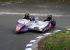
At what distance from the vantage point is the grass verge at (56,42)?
10.4 metres

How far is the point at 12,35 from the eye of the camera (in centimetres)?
1318

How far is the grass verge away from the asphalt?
0.69 meters

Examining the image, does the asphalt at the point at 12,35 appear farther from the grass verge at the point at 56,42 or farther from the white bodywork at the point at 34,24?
the grass verge at the point at 56,42

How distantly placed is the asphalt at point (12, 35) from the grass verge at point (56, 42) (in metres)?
0.69

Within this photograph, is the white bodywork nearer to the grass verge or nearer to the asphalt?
the asphalt

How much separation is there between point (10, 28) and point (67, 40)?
4037 millimetres

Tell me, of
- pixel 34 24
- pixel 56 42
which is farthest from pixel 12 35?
pixel 56 42

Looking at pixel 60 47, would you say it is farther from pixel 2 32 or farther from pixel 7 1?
pixel 7 1

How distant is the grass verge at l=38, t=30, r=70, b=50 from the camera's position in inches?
408

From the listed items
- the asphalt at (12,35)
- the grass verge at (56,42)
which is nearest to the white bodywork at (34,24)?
the asphalt at (12,35)

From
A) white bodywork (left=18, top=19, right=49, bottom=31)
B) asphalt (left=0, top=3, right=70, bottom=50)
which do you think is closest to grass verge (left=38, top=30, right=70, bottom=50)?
asphalt (left=0, top=3, right=70, bottom=50)

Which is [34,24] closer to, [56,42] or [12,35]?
[12,35]

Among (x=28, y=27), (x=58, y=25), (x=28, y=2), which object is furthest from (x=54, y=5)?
(x=28, y=27)

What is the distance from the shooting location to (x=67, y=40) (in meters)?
11.3
